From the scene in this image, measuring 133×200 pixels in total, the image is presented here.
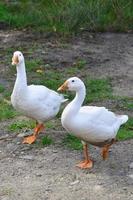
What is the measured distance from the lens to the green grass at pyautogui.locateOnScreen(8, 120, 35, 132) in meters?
7.48

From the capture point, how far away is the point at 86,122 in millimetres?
6133

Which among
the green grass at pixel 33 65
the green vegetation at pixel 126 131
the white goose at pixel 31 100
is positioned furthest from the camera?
the green grass at pixel 33 65

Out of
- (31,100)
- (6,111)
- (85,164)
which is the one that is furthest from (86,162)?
(6,111)

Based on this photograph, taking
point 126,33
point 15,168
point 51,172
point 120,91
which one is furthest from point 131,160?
point 126,33

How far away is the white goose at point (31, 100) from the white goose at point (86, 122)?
0.71 m

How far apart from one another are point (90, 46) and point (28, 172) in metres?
5.48

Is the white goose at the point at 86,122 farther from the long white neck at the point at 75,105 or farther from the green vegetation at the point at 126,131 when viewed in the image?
the green vegetation at the point at 126,131

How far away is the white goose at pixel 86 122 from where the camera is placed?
241 inches

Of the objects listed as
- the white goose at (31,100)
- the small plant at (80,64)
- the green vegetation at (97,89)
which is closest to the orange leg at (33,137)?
the white goose at (31,100)

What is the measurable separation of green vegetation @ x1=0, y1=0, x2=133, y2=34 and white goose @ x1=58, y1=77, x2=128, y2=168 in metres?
5.64

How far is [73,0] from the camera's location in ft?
39.4

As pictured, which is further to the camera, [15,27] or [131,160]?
[15,27]

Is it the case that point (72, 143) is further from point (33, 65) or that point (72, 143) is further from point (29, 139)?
point (33, 65)

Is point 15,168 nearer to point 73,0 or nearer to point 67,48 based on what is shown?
point 67,48
